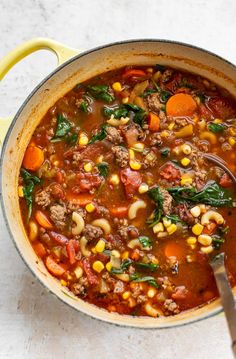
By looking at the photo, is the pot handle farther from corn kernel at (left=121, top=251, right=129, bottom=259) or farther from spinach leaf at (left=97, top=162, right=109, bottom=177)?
corn kernel at (left=121, top=251, right=129, bottom=259)

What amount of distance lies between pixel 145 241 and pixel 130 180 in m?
0.53

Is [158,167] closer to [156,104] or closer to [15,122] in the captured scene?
[156,104]

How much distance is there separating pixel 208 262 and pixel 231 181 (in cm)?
72

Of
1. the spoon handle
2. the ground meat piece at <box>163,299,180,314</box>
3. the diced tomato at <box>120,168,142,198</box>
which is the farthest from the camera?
the diced tomato at <box>120,168,142,198</box>

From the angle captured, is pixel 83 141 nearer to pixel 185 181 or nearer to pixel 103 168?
pixel 103 168

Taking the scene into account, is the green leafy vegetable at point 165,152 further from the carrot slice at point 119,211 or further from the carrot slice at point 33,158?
the carrot slice at point 33,158

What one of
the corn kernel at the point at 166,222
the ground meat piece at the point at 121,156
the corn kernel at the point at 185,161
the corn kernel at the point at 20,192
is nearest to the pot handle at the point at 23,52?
the corn kernel at the point at 20,192

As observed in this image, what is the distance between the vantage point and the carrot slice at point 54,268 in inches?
208

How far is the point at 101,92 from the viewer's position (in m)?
5.45

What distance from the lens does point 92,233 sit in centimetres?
523

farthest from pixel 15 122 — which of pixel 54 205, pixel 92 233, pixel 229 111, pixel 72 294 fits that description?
pixel 229 111

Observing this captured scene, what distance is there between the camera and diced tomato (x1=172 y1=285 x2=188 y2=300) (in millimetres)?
5207

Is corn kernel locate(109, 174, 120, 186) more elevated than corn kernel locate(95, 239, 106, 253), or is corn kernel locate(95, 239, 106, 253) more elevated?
corn kernel locate(109, 174, 120, 186)

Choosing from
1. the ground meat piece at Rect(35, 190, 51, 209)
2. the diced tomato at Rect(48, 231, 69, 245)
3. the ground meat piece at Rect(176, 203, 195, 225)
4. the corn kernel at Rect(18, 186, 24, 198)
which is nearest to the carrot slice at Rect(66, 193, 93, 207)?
the ground meat piece at Rect(35, 190, 51, 209)
